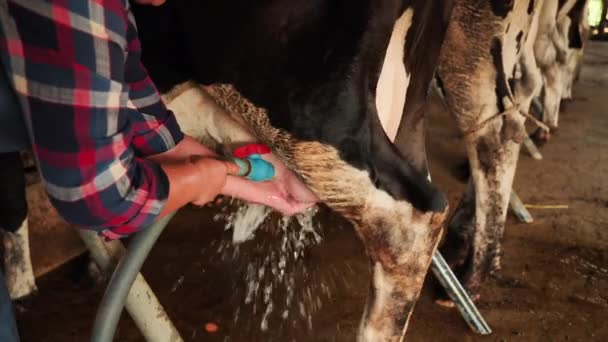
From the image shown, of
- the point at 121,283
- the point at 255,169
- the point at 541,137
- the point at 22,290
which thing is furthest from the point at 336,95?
the point at 541,137

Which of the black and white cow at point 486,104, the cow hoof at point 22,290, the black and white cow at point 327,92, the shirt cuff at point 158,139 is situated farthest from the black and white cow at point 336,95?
the cow hoof at point 22,290

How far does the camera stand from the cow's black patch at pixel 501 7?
2057mm

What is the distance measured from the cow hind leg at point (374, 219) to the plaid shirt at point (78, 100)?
0.46 m

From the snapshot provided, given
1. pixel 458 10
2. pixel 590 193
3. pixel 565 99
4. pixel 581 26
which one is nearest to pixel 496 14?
pixel 458 10

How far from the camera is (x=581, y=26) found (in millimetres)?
4508

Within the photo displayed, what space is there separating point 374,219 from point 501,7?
1.00m

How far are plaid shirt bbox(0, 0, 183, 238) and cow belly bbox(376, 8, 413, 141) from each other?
0.72 metres

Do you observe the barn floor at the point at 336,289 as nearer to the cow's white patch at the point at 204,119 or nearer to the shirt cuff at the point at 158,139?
the cow's white patch at the point at 204,119

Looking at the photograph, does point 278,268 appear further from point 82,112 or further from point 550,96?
point 550,96

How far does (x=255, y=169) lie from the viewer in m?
1.27

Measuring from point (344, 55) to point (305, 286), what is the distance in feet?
4.38

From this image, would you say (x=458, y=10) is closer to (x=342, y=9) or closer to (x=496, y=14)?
(x=496, y=14)

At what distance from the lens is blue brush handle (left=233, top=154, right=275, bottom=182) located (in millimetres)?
1233

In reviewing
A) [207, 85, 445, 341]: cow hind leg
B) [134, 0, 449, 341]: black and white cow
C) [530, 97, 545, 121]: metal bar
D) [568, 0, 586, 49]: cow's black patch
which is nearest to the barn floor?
[207, 85, 445, 341]: cow hind leg
